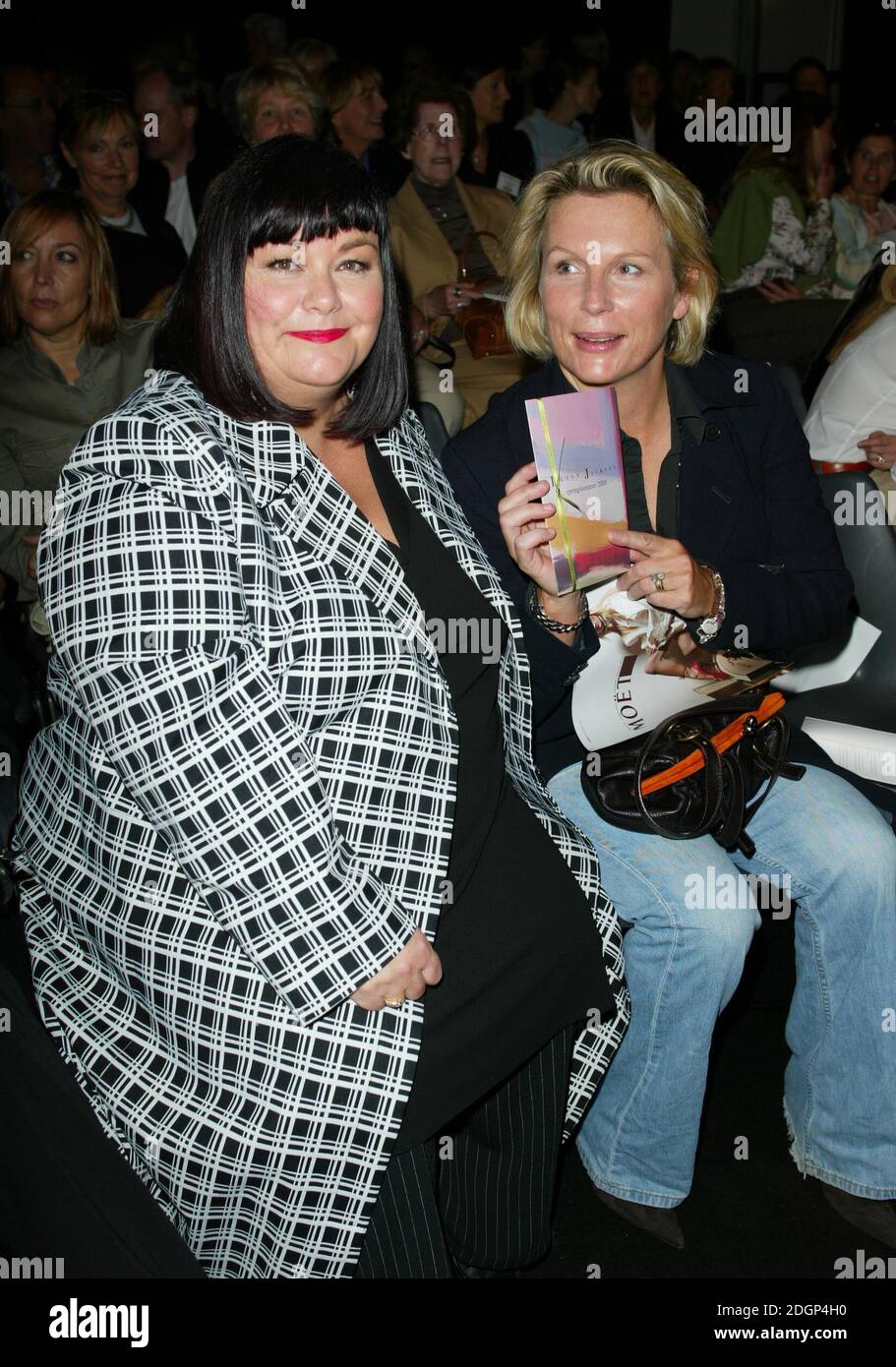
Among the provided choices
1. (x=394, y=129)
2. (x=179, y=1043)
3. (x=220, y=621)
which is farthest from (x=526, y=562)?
(x=394, y=129)

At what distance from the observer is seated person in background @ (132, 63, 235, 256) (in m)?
4.91

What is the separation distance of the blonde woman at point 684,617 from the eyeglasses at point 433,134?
2.70 meters

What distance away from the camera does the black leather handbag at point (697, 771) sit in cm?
205

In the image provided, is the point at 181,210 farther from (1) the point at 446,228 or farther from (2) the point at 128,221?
(1) the point at 446,228

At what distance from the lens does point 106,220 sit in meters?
4.38

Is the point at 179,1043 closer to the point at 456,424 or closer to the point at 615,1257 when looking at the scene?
the point at 615,1257

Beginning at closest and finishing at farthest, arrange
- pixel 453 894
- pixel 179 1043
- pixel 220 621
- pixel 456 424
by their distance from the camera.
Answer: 1. pixel 220 621
2. pixel 179 1043
3. pixel 453 894
4. pixel 456 424

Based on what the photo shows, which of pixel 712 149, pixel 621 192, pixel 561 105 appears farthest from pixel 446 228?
pixel 712 149

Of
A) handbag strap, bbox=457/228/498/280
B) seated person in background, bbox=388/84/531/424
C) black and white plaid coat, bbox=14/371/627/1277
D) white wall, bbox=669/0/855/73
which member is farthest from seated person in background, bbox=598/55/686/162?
black and white plaid coat, bbox=14/371/627/1277

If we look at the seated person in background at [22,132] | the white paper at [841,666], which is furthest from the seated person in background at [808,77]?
the white paper at [841,666]

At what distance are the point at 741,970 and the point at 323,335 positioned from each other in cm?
125

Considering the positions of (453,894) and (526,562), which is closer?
(453,894)

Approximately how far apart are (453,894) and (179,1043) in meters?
0.44

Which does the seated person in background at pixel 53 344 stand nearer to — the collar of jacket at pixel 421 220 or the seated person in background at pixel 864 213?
the collar of jacket at pixel 421 220
